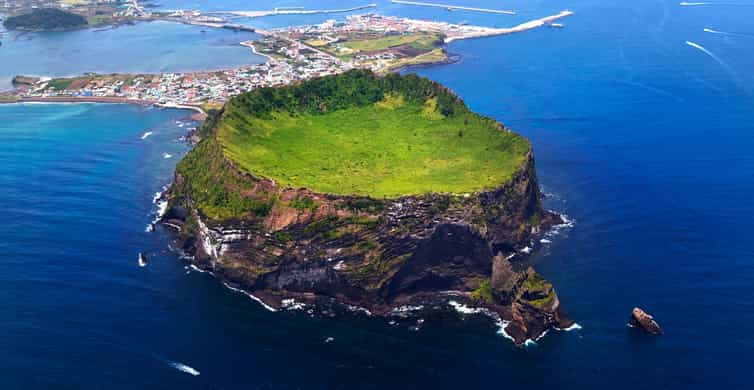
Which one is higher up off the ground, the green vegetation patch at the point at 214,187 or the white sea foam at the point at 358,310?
the green vegetation patch at the point at 214,187

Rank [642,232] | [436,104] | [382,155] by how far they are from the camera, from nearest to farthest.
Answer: [642,232] < [382,155] < [436,104]

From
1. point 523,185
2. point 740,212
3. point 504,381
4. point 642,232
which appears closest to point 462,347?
point 504,381

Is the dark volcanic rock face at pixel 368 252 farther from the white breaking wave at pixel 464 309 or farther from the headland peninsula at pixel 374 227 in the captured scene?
the white breaking wave at pixel 464 309

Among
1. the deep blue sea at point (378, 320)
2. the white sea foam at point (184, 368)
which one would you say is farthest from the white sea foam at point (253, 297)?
the white sea foam at point (184, 368)

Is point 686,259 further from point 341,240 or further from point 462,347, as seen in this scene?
point 341,240

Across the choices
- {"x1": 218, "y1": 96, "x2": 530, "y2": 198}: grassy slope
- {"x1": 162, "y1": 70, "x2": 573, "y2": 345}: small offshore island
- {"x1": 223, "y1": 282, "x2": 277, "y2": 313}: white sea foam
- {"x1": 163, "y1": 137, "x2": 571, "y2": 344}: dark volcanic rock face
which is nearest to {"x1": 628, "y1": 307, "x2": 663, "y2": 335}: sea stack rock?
{"x1": 162, "y1": 70, "x2": 573, "y2": 345}: small offshore island

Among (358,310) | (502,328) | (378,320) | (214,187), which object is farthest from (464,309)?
(214,187)
